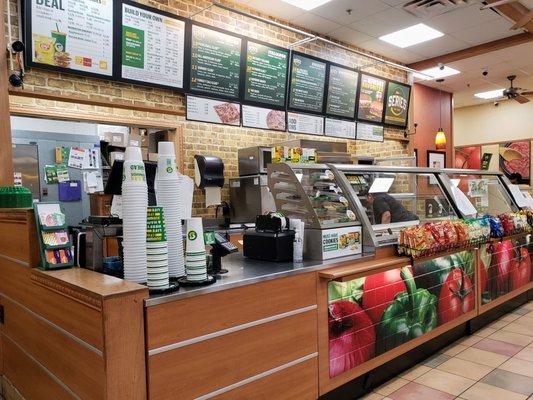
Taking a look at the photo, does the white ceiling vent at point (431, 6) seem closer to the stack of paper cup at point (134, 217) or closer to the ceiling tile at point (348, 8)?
the ceiling tile at point (348, 8)

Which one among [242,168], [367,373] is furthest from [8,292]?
[242,168]

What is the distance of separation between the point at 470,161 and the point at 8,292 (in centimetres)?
1076

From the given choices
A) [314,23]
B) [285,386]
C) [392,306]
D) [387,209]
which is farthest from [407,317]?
[314,23]

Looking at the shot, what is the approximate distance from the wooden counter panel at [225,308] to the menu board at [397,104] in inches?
189

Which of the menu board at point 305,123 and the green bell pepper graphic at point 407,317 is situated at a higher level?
the menu board at point 305,123

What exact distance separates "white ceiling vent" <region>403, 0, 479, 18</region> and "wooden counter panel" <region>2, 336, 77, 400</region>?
4.96 m

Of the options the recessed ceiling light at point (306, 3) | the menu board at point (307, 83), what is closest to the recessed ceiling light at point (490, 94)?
the menu board at point (307, 83)

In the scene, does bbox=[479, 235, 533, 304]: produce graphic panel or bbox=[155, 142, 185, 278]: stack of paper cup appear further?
bbox=[479, 235, 533, 304]: produce graphic panel

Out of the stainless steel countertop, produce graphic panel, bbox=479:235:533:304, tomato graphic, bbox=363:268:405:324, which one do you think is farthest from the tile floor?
the stainless steel countertop

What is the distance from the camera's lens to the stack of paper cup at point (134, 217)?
1950 millimetres

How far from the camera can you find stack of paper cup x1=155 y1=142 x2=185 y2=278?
2121 mm

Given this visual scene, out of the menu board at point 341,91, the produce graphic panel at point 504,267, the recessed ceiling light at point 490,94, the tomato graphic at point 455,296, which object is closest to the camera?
the tomato graphic at point 455,296

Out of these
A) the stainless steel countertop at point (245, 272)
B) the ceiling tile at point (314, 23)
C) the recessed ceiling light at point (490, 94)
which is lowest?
the stainless steel countertop at point (245, 272)

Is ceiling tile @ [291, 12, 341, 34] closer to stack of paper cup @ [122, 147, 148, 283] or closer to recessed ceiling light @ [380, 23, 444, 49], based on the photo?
recessed ceiling light @ [380, 23, 444, 49]
